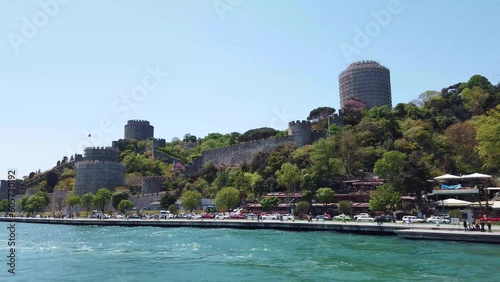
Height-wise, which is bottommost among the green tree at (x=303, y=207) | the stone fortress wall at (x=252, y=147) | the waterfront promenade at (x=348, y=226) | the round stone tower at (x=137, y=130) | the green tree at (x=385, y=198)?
the waterfront promenade at (x=348, y=226)

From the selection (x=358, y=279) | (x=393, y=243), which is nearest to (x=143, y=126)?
(x=393, y=243)

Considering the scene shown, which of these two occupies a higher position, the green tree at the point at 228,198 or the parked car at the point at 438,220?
the green tree at the point at 228,198

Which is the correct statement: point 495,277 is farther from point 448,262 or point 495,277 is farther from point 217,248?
point 217,248

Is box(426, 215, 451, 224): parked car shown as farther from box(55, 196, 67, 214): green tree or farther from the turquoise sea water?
box(55, 196, 67, 214): green tree

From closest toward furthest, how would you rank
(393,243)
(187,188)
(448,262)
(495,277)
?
1. (495,277)
2. (448,262)
3. (393,243)
4. (187,188)

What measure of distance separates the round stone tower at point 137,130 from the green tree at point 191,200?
80.6 meters

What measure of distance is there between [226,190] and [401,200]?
959 inches

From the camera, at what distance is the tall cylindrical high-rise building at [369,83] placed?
345 feet

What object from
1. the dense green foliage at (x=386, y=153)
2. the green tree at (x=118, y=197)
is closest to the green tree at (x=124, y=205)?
the green tree at (x=118, y=197)

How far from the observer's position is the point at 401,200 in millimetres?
47344

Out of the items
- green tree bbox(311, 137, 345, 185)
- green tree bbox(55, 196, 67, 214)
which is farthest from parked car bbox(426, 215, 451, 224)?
green tree bbox(55, 196, 67, 214)

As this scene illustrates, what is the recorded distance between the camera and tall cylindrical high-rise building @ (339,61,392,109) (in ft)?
345

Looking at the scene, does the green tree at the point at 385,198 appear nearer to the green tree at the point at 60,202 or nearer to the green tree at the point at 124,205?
the green tree at the point at 124,205

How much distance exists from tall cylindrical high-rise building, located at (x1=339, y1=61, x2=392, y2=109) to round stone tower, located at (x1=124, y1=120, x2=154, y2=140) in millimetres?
67258
